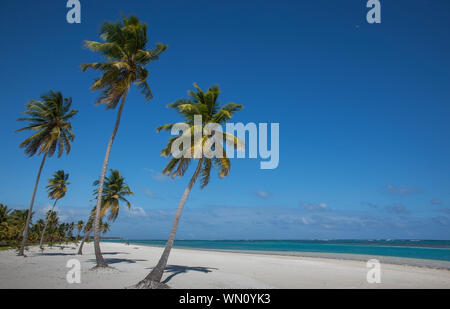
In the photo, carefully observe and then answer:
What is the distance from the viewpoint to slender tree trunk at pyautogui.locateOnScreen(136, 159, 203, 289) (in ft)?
31.2

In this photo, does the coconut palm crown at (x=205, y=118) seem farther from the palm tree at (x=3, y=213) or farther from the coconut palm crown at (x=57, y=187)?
the palm tree at (x=3, y=213)

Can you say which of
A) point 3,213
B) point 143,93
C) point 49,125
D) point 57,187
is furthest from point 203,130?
point 3,213

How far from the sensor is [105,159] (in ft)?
45.8

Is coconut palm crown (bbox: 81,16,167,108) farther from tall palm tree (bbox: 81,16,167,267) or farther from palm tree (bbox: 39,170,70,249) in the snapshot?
palm tree (bbox: 39,170,70,249)

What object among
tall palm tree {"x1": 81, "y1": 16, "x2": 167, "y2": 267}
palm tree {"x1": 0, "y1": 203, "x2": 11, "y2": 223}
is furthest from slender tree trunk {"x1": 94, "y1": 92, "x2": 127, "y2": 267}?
palm tree {"x1": 0, "y1": 203, "x2": 11, "y2": 223}

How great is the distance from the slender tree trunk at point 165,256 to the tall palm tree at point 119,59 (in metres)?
4.96

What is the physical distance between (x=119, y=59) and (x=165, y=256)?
10.4m

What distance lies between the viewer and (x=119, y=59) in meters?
13.8

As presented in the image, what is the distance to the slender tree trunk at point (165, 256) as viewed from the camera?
9508 millimetres

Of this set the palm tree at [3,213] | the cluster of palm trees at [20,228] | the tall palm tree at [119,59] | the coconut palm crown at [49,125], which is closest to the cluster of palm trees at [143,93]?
the tall palm tree at [119,59]

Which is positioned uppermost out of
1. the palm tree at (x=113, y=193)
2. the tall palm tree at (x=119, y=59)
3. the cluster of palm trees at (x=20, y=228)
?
the tall palm tree at (x=119, y=59)

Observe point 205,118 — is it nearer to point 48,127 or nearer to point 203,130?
point 203,130
